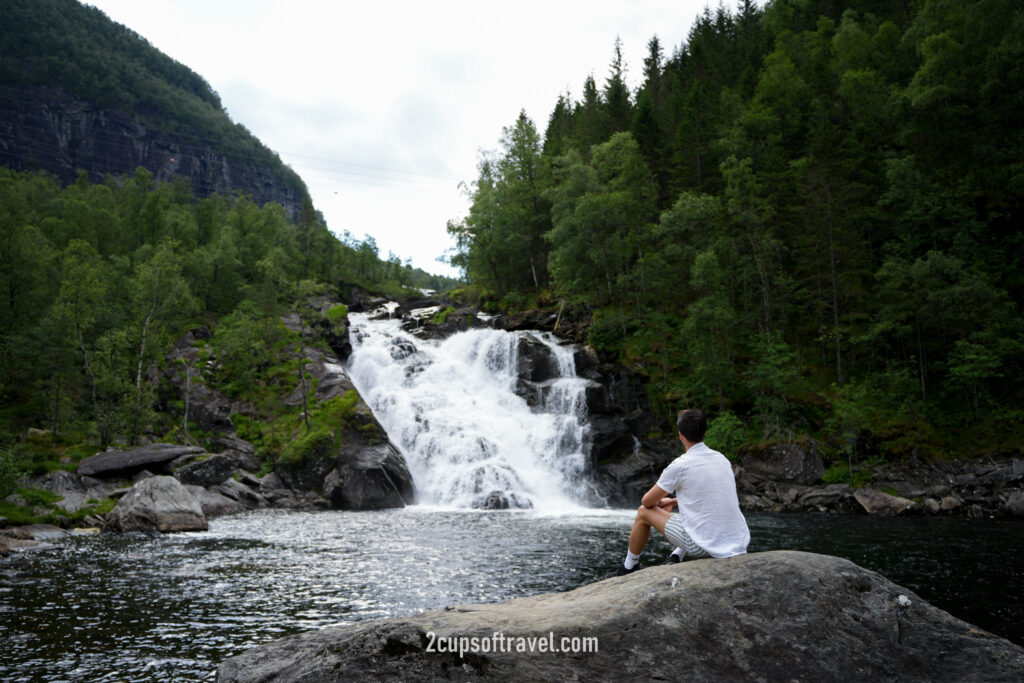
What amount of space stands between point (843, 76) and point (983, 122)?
44.7ft

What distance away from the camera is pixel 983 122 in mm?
37156

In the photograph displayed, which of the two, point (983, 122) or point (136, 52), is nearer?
point (983, 122)

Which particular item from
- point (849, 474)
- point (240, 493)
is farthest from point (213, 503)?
point (849, 474)

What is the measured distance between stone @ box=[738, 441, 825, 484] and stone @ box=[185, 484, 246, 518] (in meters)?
27.3

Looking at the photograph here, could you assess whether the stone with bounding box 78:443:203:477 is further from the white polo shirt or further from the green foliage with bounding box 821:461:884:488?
the green foliage with bounding box 821:461:884:488

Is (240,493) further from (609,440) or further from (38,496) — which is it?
(609,440)

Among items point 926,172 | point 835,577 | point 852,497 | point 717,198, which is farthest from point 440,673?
point 926,172

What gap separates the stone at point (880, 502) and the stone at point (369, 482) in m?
23.0

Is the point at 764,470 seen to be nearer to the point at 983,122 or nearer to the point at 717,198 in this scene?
the point at 717,198

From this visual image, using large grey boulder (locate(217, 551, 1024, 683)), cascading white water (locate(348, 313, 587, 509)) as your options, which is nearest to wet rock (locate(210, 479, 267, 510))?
cascading white water (locate(348, 313, 587, 509))

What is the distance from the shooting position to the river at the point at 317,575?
396 inches

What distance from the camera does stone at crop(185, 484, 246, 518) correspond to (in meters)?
27.7

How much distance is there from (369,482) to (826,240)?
104 feet

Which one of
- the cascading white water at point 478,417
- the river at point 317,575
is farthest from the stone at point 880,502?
the cascading white water at point 478,417
